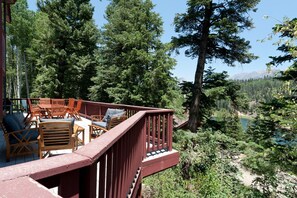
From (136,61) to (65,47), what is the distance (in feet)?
29.5

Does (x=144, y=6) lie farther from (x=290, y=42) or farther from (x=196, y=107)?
(x=290, y=42)

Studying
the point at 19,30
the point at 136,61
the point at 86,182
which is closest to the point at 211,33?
the point at 136,61

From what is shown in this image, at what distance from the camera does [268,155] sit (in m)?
6.93

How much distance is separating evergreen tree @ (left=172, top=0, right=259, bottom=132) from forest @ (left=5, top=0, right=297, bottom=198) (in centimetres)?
6

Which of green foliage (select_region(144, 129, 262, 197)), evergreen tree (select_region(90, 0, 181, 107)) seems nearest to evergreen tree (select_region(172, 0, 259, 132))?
evergreen tree (select_region(90, 0, 181, 107))

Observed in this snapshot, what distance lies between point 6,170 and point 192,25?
1311cm

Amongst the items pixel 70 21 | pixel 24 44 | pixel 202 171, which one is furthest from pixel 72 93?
pixel 202 171

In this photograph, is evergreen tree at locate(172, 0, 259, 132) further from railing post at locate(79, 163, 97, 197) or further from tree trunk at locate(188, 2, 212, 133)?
railing post at locate(79, 163, 97, 197)

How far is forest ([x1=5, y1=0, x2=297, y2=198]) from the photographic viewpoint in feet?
24.4

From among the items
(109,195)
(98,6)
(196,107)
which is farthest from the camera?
(98,6)

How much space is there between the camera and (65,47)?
19219mm

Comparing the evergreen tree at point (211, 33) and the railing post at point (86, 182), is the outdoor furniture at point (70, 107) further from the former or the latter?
the railing post at point (86, 182)

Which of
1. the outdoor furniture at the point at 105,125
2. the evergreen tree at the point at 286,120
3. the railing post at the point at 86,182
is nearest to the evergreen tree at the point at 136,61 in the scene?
the evergreen tree at the point at 286,120

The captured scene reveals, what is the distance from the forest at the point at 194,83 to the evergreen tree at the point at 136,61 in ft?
0.23
